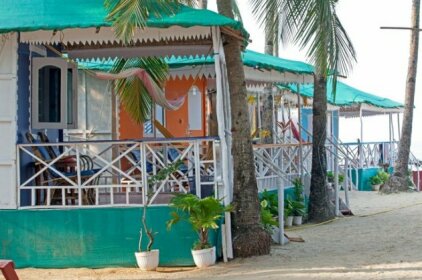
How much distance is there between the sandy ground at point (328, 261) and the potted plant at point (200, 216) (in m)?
0.17

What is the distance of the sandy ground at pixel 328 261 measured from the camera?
8391 mm

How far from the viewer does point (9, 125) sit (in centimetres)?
941

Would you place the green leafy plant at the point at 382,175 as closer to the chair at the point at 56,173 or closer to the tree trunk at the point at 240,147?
the tree trunk at the point at 240,147

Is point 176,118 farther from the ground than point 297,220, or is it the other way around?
point 176,118

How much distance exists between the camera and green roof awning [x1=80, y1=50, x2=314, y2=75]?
481 inches

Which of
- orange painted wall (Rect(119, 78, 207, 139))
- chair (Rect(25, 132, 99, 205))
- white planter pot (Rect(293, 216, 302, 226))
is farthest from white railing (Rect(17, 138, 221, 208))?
orange painted wall (Rect(119, 78, 207, 139))

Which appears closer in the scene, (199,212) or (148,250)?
(199,212)

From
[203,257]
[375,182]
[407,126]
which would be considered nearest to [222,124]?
[203,257]

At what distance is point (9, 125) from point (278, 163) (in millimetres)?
5967

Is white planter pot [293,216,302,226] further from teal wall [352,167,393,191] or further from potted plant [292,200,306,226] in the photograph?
teal wall [352,167,393,191]

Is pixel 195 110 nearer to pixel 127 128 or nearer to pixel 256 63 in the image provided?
pixel 127 128

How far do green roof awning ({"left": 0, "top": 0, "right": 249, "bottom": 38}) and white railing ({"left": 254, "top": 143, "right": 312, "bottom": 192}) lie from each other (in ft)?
11.7

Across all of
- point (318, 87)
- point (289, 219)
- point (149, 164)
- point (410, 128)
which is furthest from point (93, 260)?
point (410, 128)

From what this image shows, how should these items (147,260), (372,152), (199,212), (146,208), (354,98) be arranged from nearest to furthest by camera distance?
(199,212) → (147,260) → (146,208) → (354,98) → (372,152)
